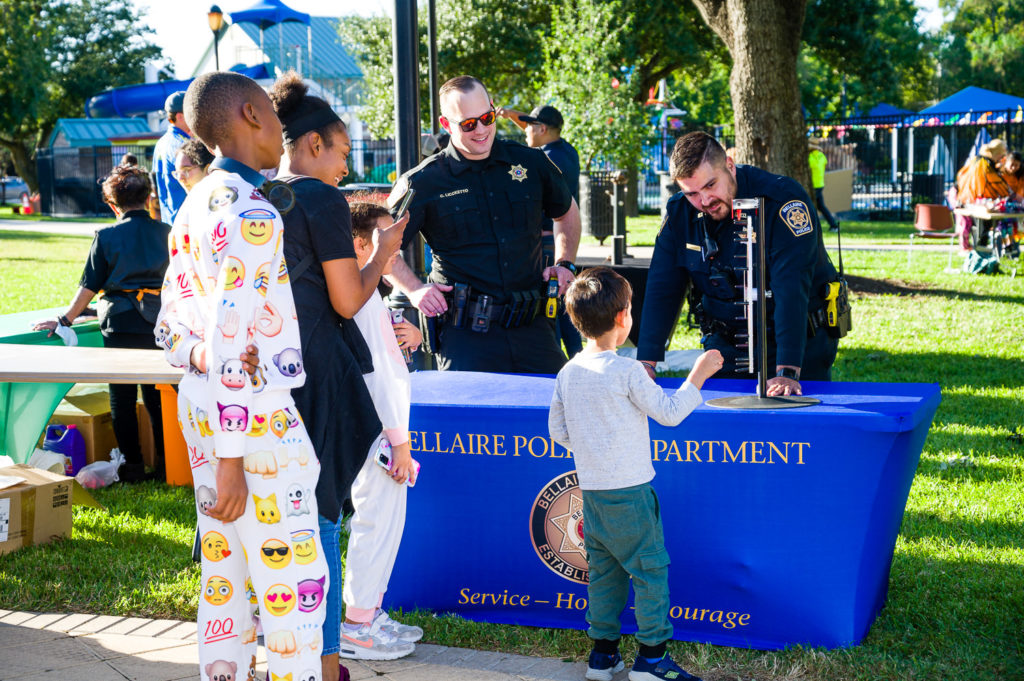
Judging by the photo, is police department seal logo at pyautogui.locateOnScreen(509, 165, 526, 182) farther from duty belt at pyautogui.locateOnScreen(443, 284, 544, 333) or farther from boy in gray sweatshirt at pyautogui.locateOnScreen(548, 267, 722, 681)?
boy in gray sweatshirt at pyautogui.locateOnScreen(548, 267, 722, 681)

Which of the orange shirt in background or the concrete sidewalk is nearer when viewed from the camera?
the concrete sidewalk

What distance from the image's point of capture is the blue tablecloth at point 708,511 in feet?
11.0

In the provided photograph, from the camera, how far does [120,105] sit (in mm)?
44625

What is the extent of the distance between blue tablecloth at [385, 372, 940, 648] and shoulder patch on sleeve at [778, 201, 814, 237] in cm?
60

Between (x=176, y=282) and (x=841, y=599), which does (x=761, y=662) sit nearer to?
(x=841, y=599)

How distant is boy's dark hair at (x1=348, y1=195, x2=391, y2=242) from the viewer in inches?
141

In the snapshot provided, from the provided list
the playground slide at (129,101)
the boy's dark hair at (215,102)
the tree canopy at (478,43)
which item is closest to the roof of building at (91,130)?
the playground slide at (129,101)

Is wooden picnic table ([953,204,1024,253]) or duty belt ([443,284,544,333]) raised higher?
wooden picnic table ([953,204,1024,253])

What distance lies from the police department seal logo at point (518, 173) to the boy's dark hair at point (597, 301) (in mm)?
1435

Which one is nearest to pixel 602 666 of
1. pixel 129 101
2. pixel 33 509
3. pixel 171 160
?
pixel 33 509

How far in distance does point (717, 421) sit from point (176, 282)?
1802 millimetres

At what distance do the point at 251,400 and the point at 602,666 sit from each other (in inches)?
64.9

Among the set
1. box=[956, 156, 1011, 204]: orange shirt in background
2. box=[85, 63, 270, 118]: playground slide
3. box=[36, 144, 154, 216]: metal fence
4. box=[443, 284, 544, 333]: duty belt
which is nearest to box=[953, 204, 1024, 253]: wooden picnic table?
box=[956, 156, 1011, 204]: orange shirt in background

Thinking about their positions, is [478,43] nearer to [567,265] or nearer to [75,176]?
[75,176]
